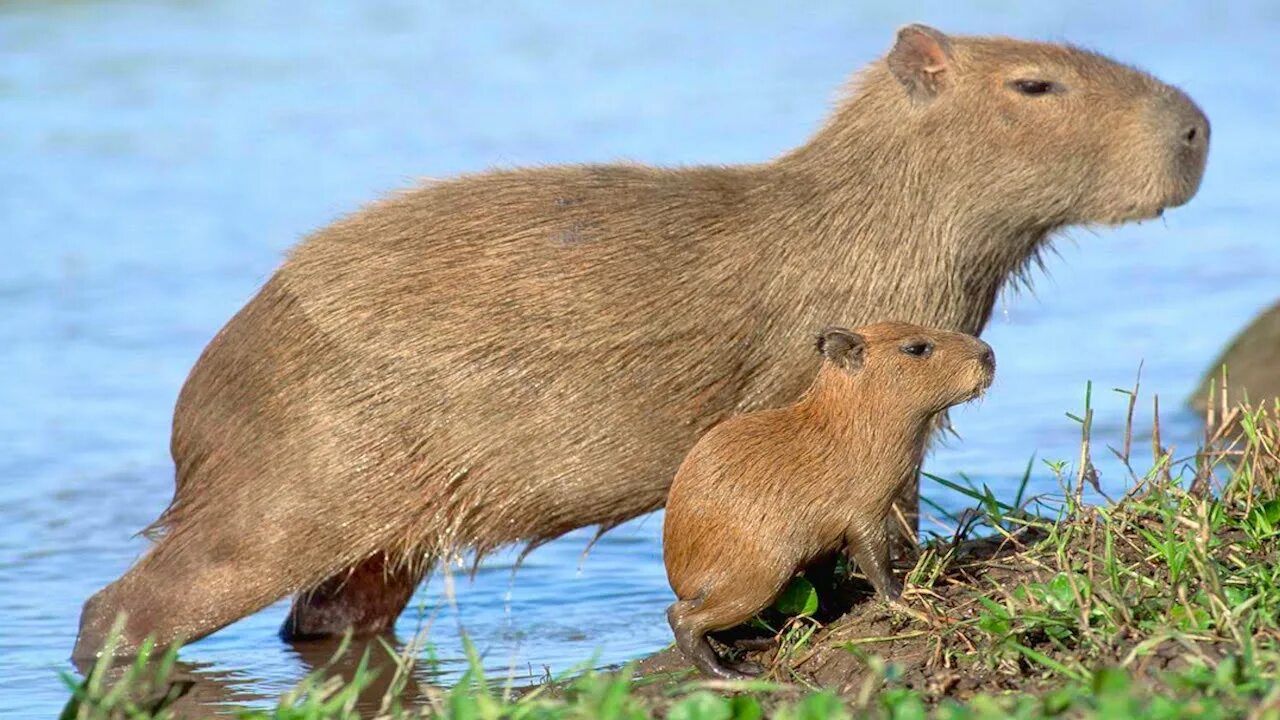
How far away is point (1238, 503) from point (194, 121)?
1066 centimetres

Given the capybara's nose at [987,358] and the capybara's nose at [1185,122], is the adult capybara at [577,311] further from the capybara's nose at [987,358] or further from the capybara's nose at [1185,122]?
the capybara's nose at [987,358]

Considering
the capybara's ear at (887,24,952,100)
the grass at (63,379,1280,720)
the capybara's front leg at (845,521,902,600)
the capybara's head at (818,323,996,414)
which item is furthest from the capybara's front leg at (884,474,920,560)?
the capybara's ear at (887,24,952,100)

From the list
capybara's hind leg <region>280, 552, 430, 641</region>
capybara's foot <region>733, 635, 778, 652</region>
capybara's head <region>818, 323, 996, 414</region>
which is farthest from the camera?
capybara's hind leg <region>280, 552, 430, 641</region>

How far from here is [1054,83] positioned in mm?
5777

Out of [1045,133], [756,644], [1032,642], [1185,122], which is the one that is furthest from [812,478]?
[1185,122]

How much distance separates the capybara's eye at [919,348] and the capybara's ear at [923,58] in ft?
4.06

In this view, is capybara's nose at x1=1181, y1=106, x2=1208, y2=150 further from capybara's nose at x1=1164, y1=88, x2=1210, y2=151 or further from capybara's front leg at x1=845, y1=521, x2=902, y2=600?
capybara's front leg at x1=845, y1=521, x2=902, y2=600

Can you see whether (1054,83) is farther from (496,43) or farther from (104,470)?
(496,43)

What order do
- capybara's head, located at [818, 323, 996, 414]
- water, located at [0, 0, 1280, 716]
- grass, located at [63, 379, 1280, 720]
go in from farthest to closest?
water, located at [0, 0, 1280, 716]
capybara's head, located at [818, 323, 996, 414]
grass, located at [63, 379, 1280, 720]

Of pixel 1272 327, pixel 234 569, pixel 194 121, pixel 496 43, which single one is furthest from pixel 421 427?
pixel 496 43

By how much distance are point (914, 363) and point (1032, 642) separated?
0.71 meters

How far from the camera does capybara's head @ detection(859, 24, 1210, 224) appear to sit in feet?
18.8

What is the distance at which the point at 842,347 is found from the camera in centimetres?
480

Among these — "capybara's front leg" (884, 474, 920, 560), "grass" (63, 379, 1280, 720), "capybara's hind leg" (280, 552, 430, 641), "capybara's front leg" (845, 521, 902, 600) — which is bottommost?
"grass" (63, 379, 1280, 720)
